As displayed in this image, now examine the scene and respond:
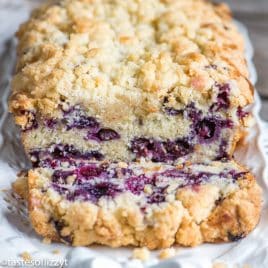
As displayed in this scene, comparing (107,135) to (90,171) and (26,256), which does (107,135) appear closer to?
(90,171)

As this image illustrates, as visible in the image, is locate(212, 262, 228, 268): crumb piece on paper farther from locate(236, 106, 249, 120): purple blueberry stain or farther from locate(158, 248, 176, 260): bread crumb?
locate(236, 106, 249, 120): purple blueberry stain

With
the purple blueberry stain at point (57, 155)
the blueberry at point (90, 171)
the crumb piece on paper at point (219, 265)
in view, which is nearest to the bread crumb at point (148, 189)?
the blueberry at point (90, 171)

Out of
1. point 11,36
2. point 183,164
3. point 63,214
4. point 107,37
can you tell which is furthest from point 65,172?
point 11,36

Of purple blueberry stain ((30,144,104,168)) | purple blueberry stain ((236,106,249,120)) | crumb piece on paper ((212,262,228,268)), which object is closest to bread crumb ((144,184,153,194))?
crumb piece on paper ((212,262,228,268))

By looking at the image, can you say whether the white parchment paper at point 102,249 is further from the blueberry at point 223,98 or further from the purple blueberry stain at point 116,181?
the blueberry at point 223,98

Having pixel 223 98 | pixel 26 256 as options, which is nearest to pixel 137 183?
pixel 26 256

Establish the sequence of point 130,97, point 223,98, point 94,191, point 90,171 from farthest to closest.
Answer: point 223,98 → point 130,97 → point 90,171 → point 94,191

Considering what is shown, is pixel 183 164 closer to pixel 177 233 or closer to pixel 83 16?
pixel 177 233
